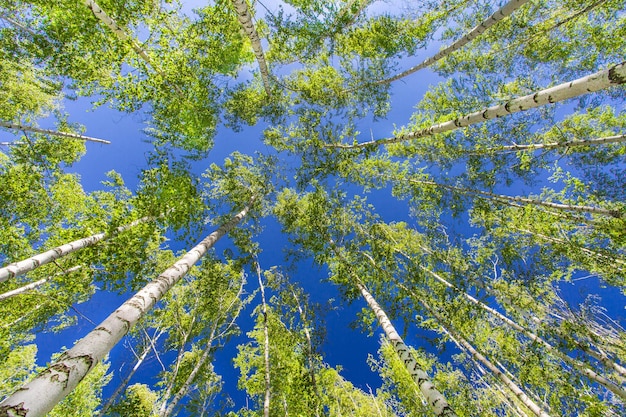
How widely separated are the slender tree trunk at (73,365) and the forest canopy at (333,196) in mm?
100

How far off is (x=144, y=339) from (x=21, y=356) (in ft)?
15.2

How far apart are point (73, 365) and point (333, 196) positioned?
29.9 feet

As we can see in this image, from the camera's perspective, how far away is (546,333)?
6.88 meters

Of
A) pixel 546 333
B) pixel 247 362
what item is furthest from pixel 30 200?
pixel 546 333

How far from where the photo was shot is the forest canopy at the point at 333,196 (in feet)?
21.5

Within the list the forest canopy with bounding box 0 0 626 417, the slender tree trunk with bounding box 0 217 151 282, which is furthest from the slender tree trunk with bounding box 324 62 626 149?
the slender tree trunk with bounding box 0 217 151 282

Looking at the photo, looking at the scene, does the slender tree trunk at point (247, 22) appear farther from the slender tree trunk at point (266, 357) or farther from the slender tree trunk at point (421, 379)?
the slender tree trunk at point (266, 357)

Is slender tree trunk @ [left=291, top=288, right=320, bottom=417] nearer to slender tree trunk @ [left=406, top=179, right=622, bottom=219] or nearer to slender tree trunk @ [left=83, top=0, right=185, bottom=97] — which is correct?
slender tree trunk @ [left=406, top=179, right=622, bottom=219]

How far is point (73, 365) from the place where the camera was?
2.32 meters

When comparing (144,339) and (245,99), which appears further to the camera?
(144,339)

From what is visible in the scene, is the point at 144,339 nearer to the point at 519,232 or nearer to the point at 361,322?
the point at 361,322

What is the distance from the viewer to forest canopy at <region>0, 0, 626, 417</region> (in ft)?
21.5

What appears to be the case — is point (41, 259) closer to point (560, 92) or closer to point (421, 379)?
point (421, 379)

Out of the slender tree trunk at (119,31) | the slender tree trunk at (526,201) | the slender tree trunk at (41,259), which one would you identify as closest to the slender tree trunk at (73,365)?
the slender tree trunk at (41,259)
